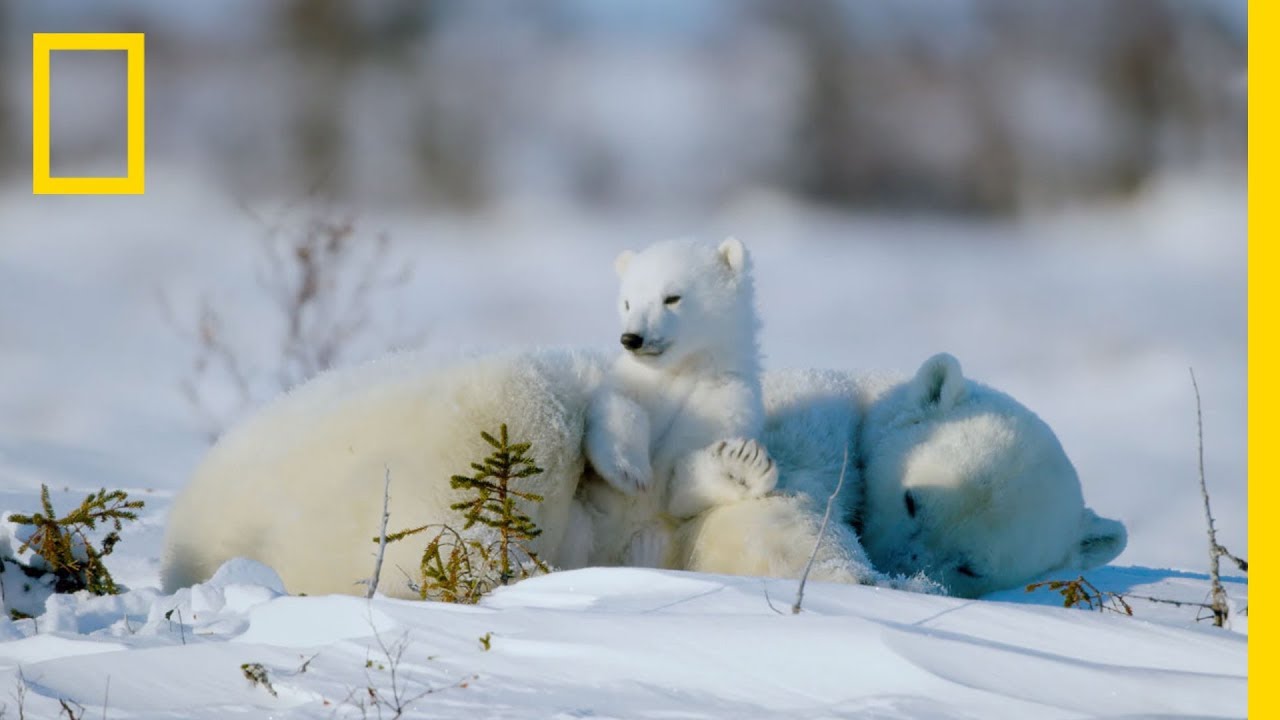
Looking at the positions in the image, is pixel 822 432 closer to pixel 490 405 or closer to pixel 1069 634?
pixel 490 405

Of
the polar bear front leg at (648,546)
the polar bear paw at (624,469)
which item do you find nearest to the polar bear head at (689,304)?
the polar bear paw at (624,469)

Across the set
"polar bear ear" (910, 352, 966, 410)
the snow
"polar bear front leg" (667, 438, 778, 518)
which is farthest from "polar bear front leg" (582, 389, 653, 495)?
"polar bear ear" (910, 352, 966, 410)

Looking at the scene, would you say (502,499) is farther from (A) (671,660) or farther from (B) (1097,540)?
(B) (1097,540)

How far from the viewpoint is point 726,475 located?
4164mm

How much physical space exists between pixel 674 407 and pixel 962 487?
1.09m

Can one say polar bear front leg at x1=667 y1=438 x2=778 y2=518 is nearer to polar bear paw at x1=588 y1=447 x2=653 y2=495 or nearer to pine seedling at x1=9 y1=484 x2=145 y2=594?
polar bear paw at x1=588 y1=447 x2=653 y2=495

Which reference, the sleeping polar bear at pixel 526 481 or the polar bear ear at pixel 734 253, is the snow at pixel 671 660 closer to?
the sleeping polar bear at pixel 526 481

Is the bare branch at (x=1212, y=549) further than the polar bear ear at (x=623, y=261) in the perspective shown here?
No

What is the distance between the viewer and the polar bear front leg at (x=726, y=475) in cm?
416

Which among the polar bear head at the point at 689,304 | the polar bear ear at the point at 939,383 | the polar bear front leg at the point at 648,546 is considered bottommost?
the polar bear front leg at the point at 648,546

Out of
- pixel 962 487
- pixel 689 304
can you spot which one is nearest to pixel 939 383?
pixel 962 487

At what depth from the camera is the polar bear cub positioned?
416cm

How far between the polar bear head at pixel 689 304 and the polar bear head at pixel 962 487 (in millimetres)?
735

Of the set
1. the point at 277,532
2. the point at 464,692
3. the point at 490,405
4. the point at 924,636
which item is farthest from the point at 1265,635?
the point at 277,532
